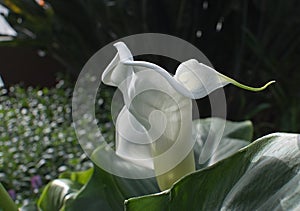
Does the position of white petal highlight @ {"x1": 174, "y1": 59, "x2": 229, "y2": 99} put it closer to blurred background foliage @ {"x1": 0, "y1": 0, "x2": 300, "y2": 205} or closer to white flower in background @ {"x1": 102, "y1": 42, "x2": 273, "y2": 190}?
white flower in background @ {"x1": 102, "y1": 42, "x2": 273, "y2": 190}

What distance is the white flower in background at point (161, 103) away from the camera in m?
0.28

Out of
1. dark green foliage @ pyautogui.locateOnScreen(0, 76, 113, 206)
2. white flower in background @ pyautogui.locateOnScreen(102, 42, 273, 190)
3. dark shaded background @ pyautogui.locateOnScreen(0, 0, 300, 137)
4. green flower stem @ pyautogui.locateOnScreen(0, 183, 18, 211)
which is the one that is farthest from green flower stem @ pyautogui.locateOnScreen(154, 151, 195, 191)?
dark shaded background @ pyautogui.locateOnScreen(0, 0, 300, 137)

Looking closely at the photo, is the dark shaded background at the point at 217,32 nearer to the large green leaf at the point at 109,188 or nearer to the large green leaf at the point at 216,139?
the large green leaf at the point at 216,139

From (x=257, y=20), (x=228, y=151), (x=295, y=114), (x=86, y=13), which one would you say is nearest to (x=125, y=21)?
(x=86, y=13)

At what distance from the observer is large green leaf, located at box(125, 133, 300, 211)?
23cm

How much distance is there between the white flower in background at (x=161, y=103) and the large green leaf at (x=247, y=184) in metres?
0.04

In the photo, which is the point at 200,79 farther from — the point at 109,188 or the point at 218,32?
the point at 218,32

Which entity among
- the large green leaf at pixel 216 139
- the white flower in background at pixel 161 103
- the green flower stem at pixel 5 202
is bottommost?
the large green leaf at pixel 216 139

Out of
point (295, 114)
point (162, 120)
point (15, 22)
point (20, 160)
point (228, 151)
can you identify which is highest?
point (15, 22)

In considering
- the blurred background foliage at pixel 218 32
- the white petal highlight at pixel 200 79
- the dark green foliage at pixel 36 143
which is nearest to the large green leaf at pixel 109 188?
the white petal highlight at pixel 200 79

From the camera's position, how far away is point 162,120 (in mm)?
307

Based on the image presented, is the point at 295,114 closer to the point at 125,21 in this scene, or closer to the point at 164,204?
the point at 125,21

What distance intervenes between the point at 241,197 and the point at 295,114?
1639mm

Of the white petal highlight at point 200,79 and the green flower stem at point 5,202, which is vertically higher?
the white petal highlight at point 200,79
